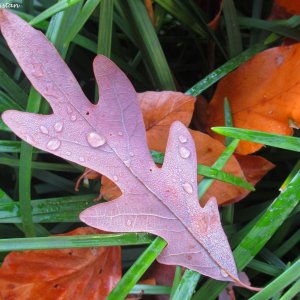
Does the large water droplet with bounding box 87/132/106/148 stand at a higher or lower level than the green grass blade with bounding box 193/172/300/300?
higher

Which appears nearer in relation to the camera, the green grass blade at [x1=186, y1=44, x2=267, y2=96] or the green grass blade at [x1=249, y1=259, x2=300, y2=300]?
the green grass blade at [x1=249, y1=259, x2=300, y2=300]

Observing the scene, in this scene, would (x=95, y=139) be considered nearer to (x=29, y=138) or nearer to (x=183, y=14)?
(x=29, y=138)

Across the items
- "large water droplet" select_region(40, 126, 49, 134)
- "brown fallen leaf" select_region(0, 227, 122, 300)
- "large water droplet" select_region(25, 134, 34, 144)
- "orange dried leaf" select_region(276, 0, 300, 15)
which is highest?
"orange dried leaf" select_region(276, 0, 300, 15)

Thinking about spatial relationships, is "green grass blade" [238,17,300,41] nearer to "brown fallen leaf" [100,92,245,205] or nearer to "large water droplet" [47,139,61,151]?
"brown fallen leaf" [100,92,245,205]

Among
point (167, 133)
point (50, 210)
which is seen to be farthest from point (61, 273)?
point (167, 133)

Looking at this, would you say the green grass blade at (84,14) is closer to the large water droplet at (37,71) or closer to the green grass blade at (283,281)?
the large water droplet at (37,71)

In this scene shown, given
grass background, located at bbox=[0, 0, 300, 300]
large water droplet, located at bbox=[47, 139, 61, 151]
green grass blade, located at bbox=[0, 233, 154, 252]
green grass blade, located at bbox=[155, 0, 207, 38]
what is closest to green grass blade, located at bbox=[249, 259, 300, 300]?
grass background, located at bbox=[0, 0, 300, 300]

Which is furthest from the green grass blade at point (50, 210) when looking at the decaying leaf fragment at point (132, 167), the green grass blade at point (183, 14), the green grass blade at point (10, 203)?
the green grass blade at point (183, 14)
